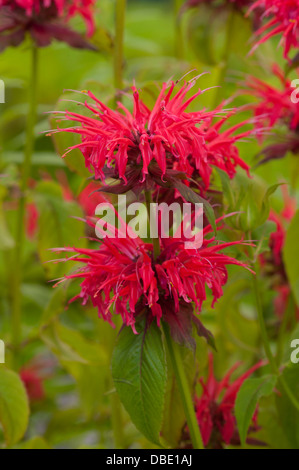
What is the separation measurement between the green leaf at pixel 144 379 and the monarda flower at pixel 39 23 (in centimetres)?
38

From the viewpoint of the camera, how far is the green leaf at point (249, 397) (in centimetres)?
59

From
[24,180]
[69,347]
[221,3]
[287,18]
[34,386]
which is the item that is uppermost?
[221,3]

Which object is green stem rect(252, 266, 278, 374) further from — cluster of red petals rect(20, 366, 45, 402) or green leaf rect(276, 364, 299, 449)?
cluster of red petals rect(20, 366, 45, 402)

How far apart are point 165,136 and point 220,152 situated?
10 centimetres

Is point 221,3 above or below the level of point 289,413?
above

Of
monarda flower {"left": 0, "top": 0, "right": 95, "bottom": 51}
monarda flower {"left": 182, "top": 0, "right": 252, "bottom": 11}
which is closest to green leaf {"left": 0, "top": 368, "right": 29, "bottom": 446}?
monarda flower {"left": 0, "top": 0, "right": 95, "bottom": 51}

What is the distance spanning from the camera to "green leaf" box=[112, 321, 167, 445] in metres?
0.52

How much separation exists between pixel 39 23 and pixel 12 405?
1.42 ft

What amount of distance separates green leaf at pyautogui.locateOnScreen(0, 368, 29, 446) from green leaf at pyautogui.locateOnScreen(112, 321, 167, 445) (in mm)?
151

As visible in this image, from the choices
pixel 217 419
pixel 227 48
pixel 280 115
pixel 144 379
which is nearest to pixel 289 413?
pixel 217 419

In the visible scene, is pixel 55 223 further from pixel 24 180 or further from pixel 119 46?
pixel 119 46

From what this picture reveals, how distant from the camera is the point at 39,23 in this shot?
31.0 inches

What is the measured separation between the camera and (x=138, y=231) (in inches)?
23.3
